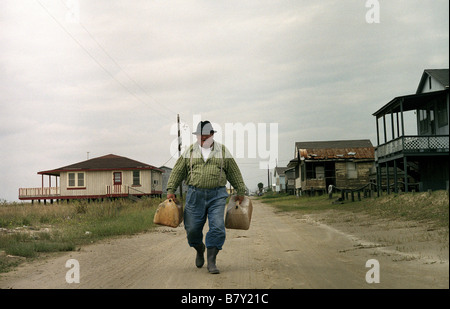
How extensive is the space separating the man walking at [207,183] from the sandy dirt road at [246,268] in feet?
1.71

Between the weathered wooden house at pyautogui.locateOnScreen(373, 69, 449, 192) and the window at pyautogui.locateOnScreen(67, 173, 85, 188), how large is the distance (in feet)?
95.1

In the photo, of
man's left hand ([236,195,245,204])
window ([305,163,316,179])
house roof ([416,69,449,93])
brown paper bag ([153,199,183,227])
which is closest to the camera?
brown paper bag ([153,199,183,227])

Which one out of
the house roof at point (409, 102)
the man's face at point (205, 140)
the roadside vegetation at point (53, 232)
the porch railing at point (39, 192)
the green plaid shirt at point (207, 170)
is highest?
the house roof at point (409, 102)

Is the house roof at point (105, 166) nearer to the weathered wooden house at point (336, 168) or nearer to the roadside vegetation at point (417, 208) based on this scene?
the weathered wooden house at point (336, 168)

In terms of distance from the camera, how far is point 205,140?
7.25 metres

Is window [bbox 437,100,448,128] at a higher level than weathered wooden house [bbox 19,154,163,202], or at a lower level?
higher

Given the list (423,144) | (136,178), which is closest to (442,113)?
(423,144)

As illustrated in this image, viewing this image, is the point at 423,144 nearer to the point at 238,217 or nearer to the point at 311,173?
the point at 238,217

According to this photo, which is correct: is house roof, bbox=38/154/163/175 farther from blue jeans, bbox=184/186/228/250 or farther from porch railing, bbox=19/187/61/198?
blue jeans, bbox=184/186/228/250

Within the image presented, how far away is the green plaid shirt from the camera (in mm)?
7090

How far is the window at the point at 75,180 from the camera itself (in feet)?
154

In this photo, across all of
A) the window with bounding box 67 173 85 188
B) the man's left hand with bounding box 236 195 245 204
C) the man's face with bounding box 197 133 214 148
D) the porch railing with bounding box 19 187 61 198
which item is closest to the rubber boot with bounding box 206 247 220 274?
the man's left hand with bounding box 236 195 245 204

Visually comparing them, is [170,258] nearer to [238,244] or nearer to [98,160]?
[238,244]

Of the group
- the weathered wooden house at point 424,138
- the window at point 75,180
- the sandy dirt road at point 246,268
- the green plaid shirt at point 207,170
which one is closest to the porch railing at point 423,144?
the weathered wooden house at point 424,138
